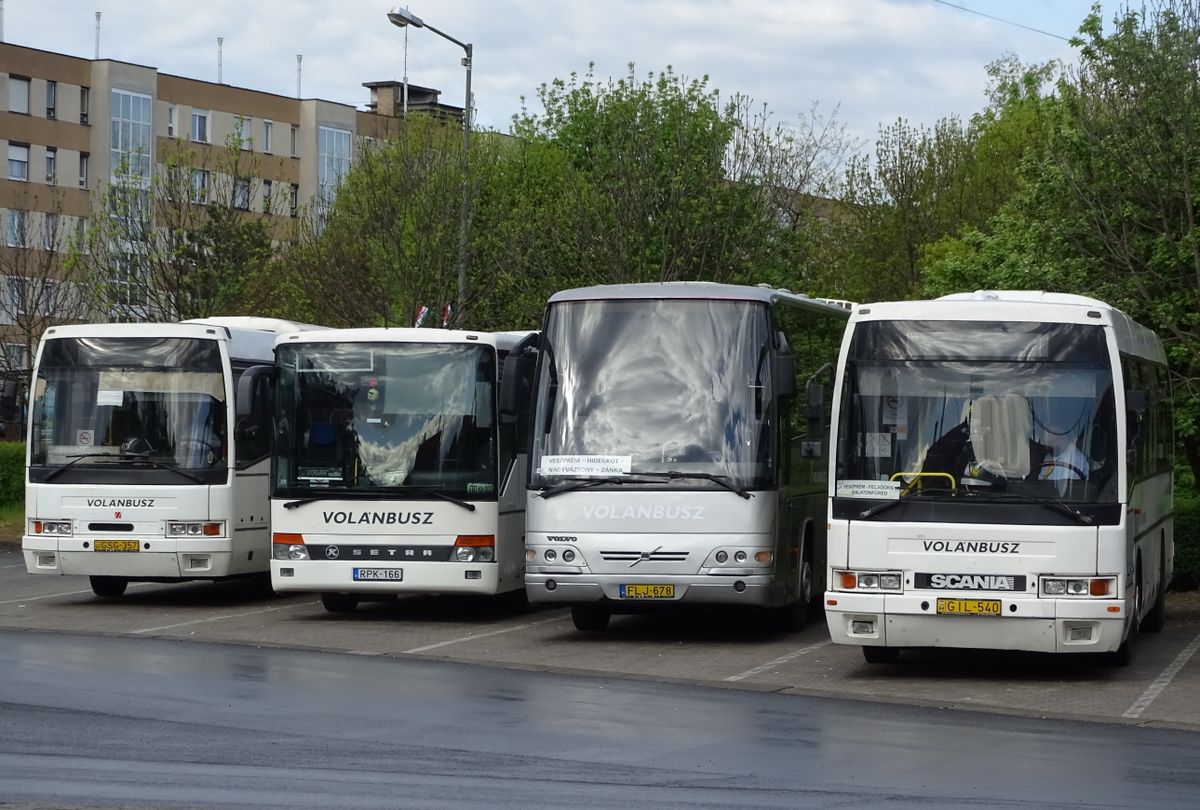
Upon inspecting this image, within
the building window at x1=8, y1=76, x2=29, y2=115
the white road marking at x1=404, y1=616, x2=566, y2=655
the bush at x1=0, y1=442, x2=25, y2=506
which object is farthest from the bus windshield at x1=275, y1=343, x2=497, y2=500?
the building window at x1=8, y1=76, x2=29, y2=115

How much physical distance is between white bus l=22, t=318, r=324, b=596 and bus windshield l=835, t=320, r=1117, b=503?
28.3 ft

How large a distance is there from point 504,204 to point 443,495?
78.4 feet

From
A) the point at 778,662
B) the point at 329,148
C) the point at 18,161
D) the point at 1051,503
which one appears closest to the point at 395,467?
the point at 778,662

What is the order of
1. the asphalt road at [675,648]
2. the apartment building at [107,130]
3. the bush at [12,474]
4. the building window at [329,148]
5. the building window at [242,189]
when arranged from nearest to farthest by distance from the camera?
the asphalt road at [675,648] < the bush at [12,474] < the building window at [242,189] < the apartment building at [107,130] < the building window at [329,148]

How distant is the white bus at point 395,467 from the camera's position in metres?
20.5

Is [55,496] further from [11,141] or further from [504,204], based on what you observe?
[11,141]

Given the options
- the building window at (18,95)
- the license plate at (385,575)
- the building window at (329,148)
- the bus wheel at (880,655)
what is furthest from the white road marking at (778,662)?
the building window at (329,148)

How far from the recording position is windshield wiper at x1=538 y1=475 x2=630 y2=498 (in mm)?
18672

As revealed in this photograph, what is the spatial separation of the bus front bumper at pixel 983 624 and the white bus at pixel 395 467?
5.39 metres

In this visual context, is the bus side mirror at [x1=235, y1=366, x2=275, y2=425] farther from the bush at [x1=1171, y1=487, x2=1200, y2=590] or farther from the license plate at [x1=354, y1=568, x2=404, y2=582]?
the bush at [x1=1171, y1=487, x2=1200, y2=590]

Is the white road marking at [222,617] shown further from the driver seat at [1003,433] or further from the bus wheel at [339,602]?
the driver seat at [1003,433]

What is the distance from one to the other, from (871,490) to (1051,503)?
1361 millimetres

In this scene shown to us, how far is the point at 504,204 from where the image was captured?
144 feet

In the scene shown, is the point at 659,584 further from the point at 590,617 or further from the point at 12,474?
the point at 12,474
